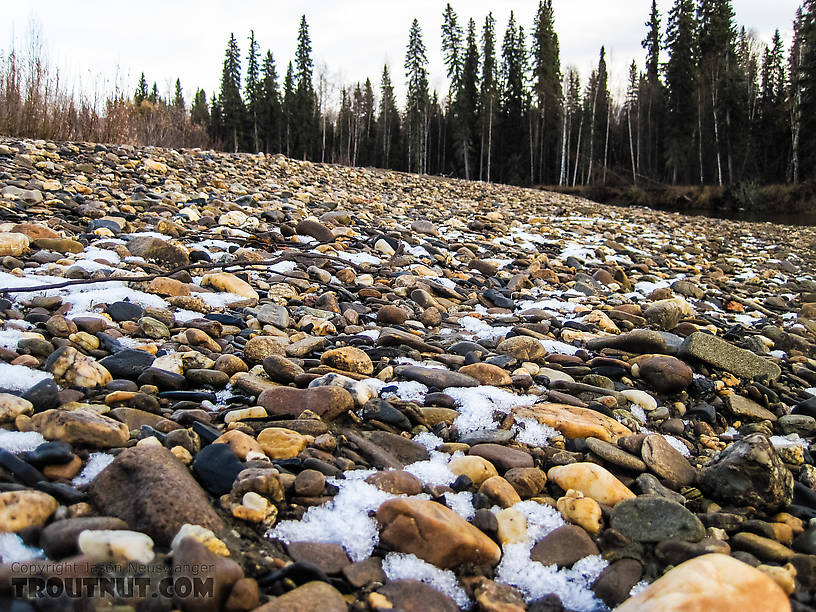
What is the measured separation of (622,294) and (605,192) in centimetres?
2427

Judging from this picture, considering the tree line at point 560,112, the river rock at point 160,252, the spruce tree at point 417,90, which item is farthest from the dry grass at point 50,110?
the spruce tree at point 417,90

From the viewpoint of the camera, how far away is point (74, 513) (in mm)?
1018

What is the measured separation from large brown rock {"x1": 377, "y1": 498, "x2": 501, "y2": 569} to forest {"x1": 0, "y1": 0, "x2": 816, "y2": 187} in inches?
1136

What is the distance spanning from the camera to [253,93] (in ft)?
122

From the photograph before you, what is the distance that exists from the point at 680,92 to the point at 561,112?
22.5 feet

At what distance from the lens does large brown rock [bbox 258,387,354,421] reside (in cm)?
161

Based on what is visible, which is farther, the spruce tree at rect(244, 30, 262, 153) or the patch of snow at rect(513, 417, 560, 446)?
the spruce tree at rect(244, 30, 262, 153)

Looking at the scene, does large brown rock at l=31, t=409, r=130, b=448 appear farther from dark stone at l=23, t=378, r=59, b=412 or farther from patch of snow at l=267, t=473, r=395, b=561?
patch of snow at l=267, t=473, r=395, b=561

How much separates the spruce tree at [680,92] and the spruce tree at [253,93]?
2784 centimetres

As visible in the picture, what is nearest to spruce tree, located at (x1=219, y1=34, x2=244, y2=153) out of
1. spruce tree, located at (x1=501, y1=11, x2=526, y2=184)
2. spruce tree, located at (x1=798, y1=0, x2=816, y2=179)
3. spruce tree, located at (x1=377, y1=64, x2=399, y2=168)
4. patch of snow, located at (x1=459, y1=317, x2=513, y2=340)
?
spruce tree, located at (x1=377, y1=64, x2=399, y2=168)

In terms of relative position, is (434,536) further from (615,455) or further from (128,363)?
(128,363)

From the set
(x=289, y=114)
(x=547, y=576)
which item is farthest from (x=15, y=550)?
(x=289, y=114)

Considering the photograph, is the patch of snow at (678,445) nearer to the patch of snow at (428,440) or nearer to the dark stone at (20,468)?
the patch of snow at (428,440)

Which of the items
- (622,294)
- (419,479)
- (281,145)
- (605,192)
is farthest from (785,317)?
(281,145)
